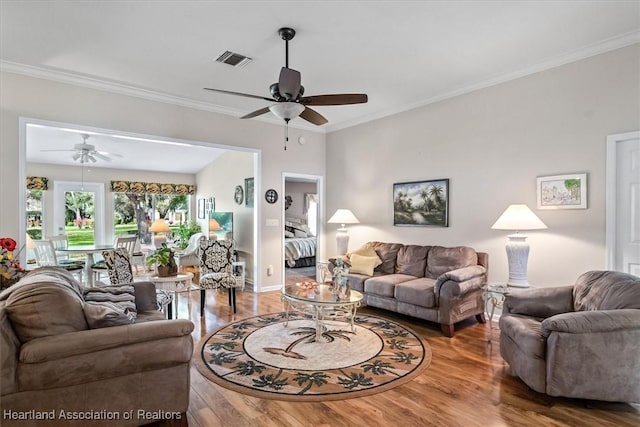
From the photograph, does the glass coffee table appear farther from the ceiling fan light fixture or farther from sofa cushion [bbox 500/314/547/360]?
the ceiling fan light fixture

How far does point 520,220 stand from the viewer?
3621mm

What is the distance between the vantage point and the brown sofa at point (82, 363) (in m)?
1.80

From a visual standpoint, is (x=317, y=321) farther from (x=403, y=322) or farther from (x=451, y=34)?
(x=451, y=34)

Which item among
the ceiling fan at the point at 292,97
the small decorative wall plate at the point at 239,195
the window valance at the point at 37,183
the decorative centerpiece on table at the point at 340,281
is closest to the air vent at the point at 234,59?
the ceiling fan at the point at 292,97

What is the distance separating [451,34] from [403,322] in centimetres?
327

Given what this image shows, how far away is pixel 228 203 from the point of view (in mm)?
7957

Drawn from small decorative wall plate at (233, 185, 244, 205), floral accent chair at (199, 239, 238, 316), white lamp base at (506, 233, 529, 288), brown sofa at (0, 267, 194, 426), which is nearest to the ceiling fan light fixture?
brown sofa at (0, 267, 194, 426)

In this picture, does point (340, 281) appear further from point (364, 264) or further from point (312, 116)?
point (312, 116)

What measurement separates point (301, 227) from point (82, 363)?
26.7 feet

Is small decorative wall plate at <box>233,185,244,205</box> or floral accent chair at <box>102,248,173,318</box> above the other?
small decorative wall plate at <box>233,185,244,205</box>

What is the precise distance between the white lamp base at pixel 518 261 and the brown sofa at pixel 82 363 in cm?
334

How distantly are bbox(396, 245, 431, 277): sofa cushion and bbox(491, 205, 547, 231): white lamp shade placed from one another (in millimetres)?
1243

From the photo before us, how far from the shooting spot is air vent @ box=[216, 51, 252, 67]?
3654mm

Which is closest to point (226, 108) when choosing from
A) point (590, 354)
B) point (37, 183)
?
point (590, 354)
